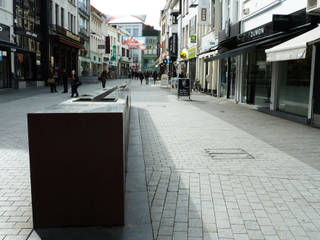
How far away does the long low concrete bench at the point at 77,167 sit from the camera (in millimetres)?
3322

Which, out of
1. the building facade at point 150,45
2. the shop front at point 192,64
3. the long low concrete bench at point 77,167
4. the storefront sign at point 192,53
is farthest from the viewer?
the building facade at point 150,45

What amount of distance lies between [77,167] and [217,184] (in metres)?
2.20

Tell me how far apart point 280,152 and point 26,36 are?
84.4 feet

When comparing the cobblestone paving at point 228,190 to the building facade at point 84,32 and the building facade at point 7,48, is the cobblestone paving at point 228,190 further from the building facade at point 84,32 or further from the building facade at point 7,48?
the building facade at point 84,32

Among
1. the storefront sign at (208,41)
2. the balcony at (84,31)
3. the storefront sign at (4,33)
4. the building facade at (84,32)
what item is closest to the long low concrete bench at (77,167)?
the storefront sign at (208,41)

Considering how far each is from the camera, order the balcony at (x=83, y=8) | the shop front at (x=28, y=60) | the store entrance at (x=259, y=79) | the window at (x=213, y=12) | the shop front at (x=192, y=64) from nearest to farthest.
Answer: the store entrance at (x=259, y=79) → the window at (x=213, y=12) → the shop front at (x=28, y=60) → the shop front at (x=192, y=64) → the balcony at (x=83, y=8)

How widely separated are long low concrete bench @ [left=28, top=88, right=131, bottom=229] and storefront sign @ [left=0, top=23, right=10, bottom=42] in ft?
75.2

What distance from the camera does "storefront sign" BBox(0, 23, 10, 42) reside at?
78.4 feet

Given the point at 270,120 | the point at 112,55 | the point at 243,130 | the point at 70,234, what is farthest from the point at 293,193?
the point at 112,55

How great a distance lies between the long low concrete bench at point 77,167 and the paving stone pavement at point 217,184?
306 millimetres

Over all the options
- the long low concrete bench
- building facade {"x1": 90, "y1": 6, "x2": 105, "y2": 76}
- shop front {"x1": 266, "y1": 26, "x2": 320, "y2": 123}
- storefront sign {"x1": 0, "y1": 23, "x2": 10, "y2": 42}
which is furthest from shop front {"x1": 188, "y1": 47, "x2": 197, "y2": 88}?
the long low concrete bench

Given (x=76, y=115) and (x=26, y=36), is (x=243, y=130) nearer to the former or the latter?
(x=76, y=115)

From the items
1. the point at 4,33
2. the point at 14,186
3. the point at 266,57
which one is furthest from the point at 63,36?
the point at 14,186

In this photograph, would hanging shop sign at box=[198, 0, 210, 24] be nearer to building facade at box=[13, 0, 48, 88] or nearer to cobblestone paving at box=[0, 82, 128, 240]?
building facade at box=[13, 0, 48, 88]
